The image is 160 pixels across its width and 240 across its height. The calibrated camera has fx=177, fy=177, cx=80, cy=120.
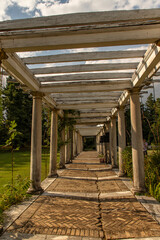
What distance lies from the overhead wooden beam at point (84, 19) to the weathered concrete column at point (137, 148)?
340cm

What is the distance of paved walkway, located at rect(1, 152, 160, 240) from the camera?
327 centimetres

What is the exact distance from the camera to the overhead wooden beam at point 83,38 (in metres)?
3.41

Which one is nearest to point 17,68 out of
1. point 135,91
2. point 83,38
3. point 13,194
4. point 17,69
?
point 17,69

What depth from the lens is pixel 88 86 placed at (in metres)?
6.62

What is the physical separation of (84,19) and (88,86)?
3465mm

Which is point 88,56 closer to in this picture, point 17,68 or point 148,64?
point 148,64

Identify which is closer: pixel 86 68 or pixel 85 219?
pixel 85 219

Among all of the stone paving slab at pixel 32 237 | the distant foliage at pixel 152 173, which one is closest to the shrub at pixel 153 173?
the distant foliage at pixel 152 173

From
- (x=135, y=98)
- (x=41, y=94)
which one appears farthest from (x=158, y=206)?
(x=41, y=94)

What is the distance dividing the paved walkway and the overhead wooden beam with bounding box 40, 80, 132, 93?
3660 millimetres

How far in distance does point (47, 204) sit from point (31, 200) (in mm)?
621

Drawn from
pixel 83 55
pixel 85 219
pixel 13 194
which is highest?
pixel 83 55

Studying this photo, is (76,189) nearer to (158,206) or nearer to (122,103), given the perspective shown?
(158,206)

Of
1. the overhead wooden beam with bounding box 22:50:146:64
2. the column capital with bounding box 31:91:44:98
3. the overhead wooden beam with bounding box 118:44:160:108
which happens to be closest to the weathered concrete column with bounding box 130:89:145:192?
the overhead wooden beam with bounding box 118:44:160:108
